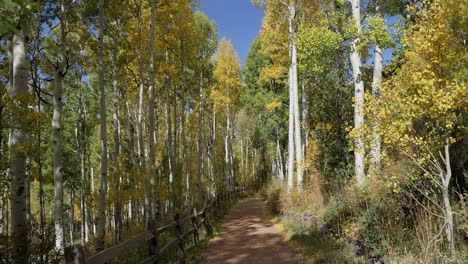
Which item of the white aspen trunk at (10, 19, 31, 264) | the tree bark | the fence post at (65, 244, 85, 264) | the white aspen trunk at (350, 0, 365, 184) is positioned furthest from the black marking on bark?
the tree bark

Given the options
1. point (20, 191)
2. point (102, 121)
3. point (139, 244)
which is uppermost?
point (102, 121)

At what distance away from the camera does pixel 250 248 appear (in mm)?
8492

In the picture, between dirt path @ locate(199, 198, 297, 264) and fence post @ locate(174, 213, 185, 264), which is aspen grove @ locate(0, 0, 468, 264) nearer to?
dirt path @ locate(199, 198, 297, 264)

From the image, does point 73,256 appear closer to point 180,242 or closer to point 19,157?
point 19,157

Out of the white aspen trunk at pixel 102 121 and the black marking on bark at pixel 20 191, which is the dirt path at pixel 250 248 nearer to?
the white aspen trunk at pixel 102 121

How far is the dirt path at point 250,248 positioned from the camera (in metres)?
7.32

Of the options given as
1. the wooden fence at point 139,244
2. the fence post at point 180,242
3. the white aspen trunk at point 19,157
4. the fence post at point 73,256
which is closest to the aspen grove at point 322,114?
the white aspen trunk at point 19,157

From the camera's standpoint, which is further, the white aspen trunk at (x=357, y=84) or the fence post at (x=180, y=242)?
the white aspen trunk at (x=357, y=84)

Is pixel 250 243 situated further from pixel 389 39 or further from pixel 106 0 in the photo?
pixel 106 0

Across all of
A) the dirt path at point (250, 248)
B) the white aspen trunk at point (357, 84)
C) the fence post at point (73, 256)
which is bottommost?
the dirt path at point (250, 248)

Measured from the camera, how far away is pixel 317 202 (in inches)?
405

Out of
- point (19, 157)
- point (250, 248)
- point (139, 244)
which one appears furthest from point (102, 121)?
point (250, 248)

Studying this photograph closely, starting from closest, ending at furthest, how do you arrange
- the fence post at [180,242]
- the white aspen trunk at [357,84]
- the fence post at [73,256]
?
the fence post at [73,256], the fence post at [180,242], the white aspen trunk at [357,84]

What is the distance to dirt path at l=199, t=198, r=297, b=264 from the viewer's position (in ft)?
24.0
